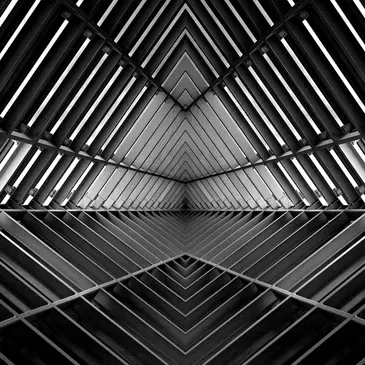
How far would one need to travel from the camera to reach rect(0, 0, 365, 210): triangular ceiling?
7.52m

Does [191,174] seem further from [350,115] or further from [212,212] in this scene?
[350,115]

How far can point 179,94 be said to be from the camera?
48.8 feet

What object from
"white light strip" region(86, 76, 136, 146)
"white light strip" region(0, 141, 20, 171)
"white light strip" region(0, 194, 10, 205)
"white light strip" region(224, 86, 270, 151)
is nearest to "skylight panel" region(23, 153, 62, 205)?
"white light strip" region(0, 194, 10, 205)

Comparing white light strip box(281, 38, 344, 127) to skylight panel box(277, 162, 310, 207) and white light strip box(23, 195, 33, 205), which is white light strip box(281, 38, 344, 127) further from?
white light strip box(23, 195, 33, 205)

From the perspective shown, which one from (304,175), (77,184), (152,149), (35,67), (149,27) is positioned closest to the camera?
(35,67)

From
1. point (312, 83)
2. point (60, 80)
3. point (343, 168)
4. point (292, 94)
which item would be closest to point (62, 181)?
point (60, 80)

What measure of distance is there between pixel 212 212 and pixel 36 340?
18.3 m

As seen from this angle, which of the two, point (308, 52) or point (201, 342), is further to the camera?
point (201, 342)

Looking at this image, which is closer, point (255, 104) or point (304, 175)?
point (255, 104)

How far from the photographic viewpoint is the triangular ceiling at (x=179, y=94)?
296 inches

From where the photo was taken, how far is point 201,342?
8.95 meters

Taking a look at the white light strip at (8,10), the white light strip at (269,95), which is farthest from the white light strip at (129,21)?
the white light strip at (269,95)

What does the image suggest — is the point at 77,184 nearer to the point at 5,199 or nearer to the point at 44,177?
the point at 44,177

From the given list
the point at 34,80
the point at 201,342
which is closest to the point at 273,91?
the point at 34,80
